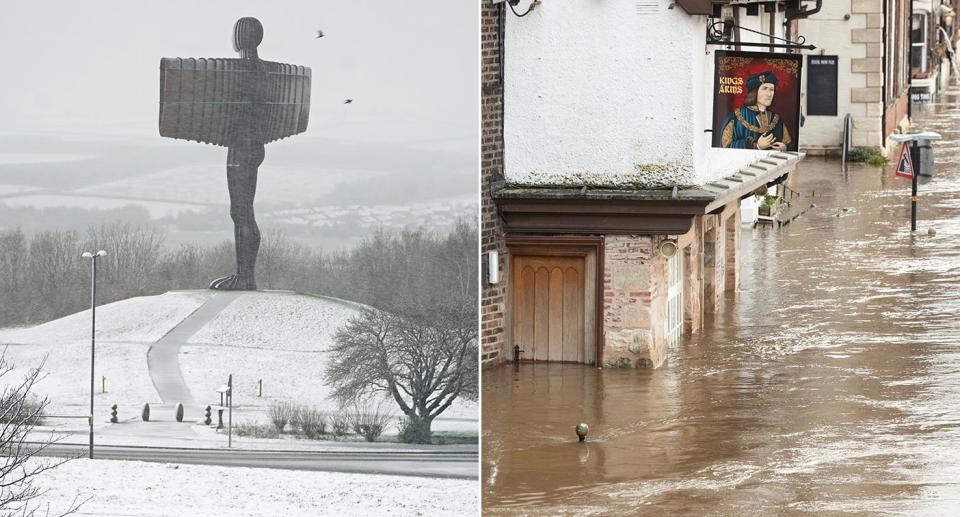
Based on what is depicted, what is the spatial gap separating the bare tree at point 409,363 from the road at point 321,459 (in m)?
0.22

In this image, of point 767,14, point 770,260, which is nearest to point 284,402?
point 767,14

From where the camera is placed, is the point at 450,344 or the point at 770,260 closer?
the point at 450,344

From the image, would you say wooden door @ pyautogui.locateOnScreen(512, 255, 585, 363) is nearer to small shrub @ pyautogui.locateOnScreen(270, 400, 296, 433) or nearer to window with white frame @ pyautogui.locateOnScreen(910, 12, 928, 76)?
small shrub @ pyautogui.locateOnScreen(270, 400, 296, 433)

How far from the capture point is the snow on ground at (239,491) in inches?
479

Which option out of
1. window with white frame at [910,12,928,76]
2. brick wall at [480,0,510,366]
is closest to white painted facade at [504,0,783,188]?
brick wall at [480,0,510,366]

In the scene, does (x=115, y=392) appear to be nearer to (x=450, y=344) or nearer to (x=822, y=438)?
→ (x=450, y=344)

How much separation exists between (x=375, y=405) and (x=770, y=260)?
19797mm

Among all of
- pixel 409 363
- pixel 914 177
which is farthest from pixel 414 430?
pixel 914 177

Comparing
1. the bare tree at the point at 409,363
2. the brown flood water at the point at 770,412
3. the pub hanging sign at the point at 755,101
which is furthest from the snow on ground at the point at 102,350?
the pub hanging sign at the point at 755,101

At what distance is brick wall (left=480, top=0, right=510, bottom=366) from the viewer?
70.5ft

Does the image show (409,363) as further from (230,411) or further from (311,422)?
(230,411)

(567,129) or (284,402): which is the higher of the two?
(567,129)

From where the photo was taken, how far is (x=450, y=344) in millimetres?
13086

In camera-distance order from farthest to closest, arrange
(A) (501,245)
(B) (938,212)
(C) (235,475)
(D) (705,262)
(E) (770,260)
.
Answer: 1. (B) (938,212)
2. (E) (770,260)
3. (D) (705,262)
4. (A) (501,245)
5. (C) (235,475)
